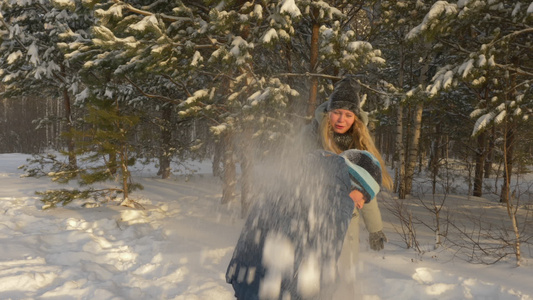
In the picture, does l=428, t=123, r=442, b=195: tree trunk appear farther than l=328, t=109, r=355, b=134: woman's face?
Yes

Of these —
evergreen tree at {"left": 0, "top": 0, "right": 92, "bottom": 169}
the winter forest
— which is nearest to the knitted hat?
the winter forest

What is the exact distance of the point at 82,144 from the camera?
6.64m

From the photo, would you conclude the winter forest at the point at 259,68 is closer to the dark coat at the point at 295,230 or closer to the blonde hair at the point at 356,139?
the blonde hair at the point at 356,139

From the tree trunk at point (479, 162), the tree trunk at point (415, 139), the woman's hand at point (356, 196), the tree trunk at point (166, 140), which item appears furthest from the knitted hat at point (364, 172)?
the tree trunk at point (479, 162)

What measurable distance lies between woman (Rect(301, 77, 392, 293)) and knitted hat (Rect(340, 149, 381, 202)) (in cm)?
30

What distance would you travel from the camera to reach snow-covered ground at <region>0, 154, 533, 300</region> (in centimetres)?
321

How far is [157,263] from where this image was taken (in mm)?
4211

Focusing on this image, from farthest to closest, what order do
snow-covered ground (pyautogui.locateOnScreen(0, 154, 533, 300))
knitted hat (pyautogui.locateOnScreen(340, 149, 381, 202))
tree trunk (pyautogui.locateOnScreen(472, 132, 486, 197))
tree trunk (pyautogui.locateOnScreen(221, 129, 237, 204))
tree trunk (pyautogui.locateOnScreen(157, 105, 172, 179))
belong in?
tree trunk (pyautogui.locateOnScreen(157, 105, 172, 179)) < tree trunk (pyautogui.locateOnScreen(472, 132, 486, 197)) < tree trunk (pyautogui.locateOnScreen(221, 129, 237, 204)) < snow-covered ground (pyautogui.locateOnScreen(0, 154, 533, 300)) < knitted hat (pyautogui.locateOnScreen(340, 149, 381, 202))

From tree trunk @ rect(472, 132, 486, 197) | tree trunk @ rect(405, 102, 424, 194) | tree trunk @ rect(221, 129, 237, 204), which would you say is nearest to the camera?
tree trunk @ rect(221, 129, 237, 204)

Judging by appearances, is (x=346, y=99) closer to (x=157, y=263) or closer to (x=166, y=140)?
(x=157, y=263)

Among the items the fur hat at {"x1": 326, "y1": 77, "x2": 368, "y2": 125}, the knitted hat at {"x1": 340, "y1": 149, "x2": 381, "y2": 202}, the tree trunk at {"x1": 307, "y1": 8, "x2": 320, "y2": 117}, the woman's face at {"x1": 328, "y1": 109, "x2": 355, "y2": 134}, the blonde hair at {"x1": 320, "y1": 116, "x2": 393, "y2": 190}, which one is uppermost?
the tree trunk at {"x1": 307, "y1": 8, "x2": 320, "y2": 117}

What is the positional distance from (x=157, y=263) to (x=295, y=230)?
3306 millimetres

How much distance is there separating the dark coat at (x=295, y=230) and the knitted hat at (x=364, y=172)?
89 millimetres

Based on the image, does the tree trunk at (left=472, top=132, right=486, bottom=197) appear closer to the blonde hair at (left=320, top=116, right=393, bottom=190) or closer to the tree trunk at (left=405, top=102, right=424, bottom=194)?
the tree trunk at (left=405, top=102, right=424, bottom=194)
